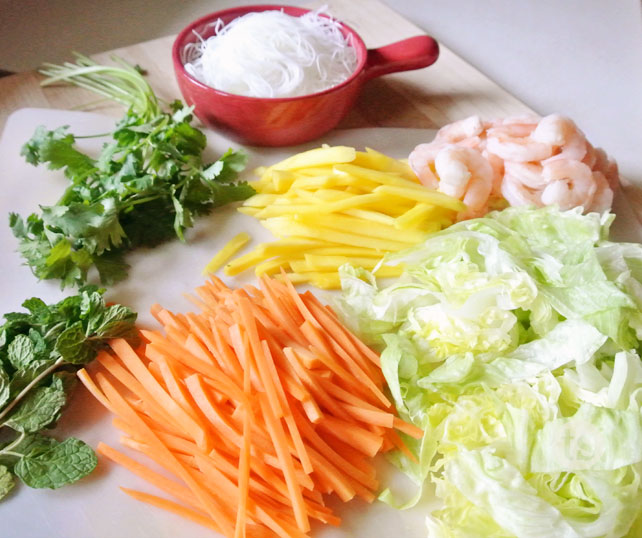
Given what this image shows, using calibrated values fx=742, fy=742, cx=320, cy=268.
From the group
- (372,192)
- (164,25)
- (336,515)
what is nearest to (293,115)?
(372,192)

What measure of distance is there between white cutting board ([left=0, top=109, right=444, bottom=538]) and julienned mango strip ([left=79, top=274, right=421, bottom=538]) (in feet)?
0.16

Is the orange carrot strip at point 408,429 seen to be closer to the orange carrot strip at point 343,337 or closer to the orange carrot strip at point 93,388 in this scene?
the orange carrot strip at point 343,337

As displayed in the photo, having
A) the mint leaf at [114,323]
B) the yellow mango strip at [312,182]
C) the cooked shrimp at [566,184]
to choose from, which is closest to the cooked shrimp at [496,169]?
the cooked shrimp at [566,184]

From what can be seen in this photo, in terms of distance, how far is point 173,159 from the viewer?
7.60 feet

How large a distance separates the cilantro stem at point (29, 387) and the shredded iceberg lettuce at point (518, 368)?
737 mm

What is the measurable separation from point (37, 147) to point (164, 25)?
1.66 m

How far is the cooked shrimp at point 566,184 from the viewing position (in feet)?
7.09

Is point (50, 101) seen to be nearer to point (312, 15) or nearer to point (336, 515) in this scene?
point (312, 15)

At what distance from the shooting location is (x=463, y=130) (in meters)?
2.37

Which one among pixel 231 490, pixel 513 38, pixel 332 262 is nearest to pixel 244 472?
pixel 231 490

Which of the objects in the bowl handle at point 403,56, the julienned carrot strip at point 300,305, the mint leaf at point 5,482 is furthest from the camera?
the bowl handle at point 403,56

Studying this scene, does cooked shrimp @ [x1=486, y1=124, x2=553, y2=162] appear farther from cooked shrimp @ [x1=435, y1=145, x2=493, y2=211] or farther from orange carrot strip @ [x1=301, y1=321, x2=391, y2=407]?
orange carrot strip @ [x1=301, y1=321, x2=391, y2=407]

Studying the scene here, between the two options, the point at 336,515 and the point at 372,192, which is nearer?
the point at 336,515

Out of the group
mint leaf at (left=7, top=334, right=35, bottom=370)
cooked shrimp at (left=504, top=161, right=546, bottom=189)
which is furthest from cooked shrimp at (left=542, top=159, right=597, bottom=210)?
mint leaf at (left=7, top=334, right=35, bottom=370)
